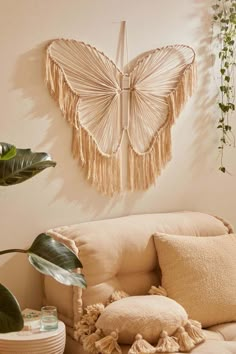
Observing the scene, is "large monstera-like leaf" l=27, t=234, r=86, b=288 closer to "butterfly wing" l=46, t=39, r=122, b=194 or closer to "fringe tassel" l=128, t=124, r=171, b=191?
"butterfly wing" l=46, t=39, r=122, b=194

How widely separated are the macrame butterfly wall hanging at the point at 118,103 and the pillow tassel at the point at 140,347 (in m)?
0.91

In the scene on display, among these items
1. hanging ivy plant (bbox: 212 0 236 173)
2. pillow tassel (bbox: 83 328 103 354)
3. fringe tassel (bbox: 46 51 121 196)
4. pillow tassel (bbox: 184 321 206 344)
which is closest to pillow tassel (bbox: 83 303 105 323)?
pillow tassel (bbox: 83 328 103 354)

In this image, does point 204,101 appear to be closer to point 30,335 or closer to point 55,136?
point 55,136

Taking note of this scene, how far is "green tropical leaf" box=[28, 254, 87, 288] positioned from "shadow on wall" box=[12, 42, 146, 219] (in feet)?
3.04

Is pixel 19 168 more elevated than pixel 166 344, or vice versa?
pixel 19 168

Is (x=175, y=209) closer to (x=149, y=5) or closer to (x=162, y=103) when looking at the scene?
(x=162, y=103)

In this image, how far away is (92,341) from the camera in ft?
8.21

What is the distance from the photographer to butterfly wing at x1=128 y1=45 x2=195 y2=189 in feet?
10.4

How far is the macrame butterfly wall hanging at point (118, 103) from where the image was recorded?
294cm

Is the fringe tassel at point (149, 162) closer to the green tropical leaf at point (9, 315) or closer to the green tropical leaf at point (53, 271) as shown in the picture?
the green tropical leaf at point (53, 271)

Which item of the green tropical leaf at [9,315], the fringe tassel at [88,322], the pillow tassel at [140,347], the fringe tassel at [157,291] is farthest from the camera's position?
the fringe tassel at [157,291]

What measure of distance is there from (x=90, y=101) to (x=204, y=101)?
0.76 m

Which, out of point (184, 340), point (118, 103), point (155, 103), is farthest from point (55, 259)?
point (155, 103)

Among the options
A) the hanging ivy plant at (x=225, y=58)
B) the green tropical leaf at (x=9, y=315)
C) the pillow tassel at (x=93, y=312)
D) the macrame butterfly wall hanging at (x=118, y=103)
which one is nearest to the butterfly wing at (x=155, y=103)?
the macrame butterfly wall hanging at (x=118, y=103)
